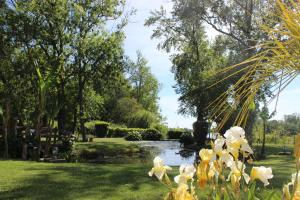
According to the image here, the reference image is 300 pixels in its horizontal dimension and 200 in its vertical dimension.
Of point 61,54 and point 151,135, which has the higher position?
point 61,54

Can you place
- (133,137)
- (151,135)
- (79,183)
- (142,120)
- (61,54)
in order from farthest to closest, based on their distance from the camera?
1. (142,120)
2. (151,135)
3. (133,137)
4. (61,54)
5. (79,183)

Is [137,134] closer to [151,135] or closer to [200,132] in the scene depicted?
[151,135]

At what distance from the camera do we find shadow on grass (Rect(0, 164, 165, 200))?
6.37 metres

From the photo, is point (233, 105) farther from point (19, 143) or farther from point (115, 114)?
point (115, 114)

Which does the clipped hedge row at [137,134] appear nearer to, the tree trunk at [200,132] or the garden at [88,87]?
the garden at [88,87]

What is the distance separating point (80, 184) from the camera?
288 inches

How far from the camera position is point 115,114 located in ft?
158

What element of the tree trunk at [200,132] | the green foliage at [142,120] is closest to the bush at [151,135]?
the green foliage at [142,120]

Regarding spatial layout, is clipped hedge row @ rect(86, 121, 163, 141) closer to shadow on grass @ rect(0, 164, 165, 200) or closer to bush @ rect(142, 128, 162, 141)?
bush @ rect(142, 128, 162, 141)

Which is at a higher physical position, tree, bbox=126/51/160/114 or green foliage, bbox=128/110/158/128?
tree, bbox=126/51/160/114

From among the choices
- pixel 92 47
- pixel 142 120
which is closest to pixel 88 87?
pixel 92 47

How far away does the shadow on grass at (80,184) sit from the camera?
251 inches

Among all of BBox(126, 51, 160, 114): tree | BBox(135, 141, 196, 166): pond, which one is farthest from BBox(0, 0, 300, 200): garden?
BBox(126, 51, 160, 114): tree

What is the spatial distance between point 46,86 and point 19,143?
3.01 meters
